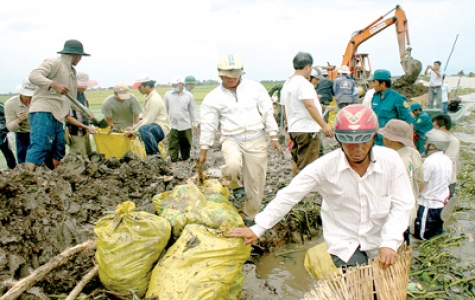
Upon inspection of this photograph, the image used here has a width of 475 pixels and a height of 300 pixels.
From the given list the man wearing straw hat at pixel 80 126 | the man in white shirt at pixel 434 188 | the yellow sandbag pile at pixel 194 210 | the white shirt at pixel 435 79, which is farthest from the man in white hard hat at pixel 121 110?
the white shirt at pixel 435 79

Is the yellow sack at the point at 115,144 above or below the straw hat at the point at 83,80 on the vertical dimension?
below

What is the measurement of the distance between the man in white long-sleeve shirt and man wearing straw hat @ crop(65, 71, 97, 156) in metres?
4.08

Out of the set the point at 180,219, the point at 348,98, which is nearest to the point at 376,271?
the point at 180,219

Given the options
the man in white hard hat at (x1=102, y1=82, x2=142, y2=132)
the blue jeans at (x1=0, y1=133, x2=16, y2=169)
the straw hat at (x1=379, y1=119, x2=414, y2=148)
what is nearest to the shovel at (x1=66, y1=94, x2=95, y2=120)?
the man in white hard hat at (x1=102, y1=82, x2=142, y2=132)

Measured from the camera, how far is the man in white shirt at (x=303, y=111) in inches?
191

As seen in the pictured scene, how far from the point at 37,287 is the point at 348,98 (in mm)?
8116

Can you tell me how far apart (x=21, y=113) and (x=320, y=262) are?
4.72m

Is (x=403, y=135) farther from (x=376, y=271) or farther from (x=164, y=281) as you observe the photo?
(x=164, y=281)

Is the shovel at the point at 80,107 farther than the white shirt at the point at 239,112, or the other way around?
the shovel at the point at 80,107

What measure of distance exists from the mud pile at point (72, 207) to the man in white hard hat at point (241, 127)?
12.4 inches

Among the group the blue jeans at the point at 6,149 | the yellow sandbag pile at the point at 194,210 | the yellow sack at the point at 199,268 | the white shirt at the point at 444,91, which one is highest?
the blue jeans at the point at 6,149

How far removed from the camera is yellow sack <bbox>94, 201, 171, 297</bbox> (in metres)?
2.63

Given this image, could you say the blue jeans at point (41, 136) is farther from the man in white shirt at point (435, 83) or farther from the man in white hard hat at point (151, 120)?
the man in white shirt at point (435, 83)

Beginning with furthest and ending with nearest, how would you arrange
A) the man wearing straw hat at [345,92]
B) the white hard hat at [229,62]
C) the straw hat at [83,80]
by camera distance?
the man wearing straw hat at [345,92]
the straw hat at [83,80]
the white hard hat at [229,62]
